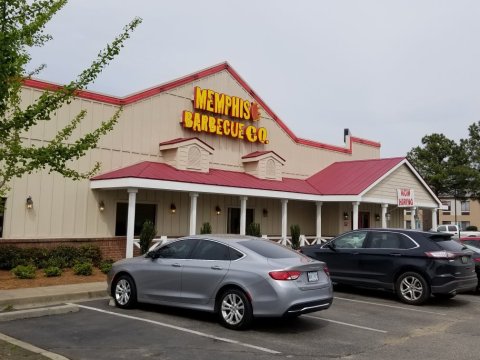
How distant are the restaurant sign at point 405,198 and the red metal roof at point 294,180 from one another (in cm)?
155

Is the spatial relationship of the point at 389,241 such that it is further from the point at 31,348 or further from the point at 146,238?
the point at 146,238

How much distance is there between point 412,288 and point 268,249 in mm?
4444

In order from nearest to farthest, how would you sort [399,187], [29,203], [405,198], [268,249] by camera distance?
[268,249], [29,203], [405,198], [399,187]

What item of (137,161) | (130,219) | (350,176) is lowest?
(130,219)

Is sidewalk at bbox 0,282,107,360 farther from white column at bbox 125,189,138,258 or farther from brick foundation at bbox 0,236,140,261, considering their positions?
white column at bbox 125,189,138,258

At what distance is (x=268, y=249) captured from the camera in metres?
8.76

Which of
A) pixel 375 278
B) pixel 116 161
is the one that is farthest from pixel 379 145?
pixel 375 278

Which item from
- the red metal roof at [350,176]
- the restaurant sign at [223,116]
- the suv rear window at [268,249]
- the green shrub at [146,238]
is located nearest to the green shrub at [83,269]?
the green shrub at [146,238]

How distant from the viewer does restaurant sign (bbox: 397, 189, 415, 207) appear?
26125mm

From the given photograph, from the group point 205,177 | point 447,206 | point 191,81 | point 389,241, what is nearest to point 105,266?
point 205,177

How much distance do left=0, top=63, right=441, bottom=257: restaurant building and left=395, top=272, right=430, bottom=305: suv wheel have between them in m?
8.92

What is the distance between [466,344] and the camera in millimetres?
7859

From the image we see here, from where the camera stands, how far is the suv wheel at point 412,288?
11.1 metres

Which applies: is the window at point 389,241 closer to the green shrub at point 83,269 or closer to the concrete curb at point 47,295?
the concrete curb at point 47,295
